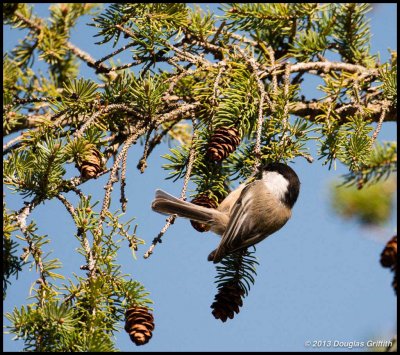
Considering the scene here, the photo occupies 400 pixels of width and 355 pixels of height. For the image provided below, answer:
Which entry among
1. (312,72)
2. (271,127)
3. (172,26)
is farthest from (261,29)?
(271,127)

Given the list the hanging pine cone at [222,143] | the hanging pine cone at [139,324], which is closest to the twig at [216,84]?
the hanging pine cone at [222,143]

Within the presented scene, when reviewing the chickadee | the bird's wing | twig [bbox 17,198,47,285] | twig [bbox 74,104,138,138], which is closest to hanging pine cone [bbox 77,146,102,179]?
twig [bbox 74,104,138,138]

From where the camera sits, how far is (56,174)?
1429 millimetres

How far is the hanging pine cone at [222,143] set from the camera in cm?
157

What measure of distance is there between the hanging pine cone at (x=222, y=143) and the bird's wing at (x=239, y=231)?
0.94ft

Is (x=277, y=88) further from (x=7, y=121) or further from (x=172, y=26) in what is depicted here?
(x=7, y=121)

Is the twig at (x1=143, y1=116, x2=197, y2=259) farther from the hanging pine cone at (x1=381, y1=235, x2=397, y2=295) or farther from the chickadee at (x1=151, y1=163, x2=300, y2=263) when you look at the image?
the hanging pine cone at (x1=381, y1=235, x2=397, y2=295)

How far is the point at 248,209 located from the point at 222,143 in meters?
0.47

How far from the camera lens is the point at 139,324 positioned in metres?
1.30

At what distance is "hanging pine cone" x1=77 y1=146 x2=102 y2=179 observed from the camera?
147 centimetres

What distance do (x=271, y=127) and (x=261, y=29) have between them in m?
0.53

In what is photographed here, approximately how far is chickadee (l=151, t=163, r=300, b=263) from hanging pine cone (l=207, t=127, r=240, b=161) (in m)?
0.13

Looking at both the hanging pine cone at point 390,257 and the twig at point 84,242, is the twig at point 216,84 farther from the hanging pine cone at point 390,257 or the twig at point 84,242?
the hanging pine cone at point 390,257

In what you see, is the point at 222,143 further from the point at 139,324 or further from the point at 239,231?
the point at 139,324
